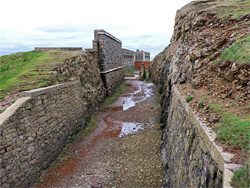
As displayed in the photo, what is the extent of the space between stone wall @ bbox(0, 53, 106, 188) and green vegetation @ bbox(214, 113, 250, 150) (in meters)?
6.03

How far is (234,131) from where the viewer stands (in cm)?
307

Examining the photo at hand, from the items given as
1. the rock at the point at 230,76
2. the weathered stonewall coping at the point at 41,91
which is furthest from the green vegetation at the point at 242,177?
the weathered stonewall coping at the point at 41,91

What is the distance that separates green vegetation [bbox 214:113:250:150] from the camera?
2.78m

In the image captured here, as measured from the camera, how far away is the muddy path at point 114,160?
20.8 feet

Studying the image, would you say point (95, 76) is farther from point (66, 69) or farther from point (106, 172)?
point (106, 172)

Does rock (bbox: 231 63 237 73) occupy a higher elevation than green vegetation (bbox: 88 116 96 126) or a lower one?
higher

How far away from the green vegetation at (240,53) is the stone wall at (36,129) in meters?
7.30

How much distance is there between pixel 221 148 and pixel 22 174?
20.6ft

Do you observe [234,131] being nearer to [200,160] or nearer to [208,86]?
[200,160]

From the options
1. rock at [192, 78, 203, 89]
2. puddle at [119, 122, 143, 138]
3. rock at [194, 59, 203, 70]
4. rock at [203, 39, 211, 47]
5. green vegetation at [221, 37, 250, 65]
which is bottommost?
puddle at [119, 122, 143, 138]

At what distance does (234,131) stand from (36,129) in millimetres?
6835

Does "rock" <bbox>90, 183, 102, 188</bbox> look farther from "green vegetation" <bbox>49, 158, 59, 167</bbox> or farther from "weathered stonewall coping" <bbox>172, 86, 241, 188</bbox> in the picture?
"weathered stonewall coping" <bbox>172, 86, 241, 188</bbox>

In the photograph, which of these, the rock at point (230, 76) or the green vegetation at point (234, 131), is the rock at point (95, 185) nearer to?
the green vegetation at point (234, 131)

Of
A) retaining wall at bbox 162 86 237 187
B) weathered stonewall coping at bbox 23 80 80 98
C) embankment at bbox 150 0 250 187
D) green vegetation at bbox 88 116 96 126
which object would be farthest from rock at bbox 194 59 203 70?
green vegetation at bbox 88 116 96 126
